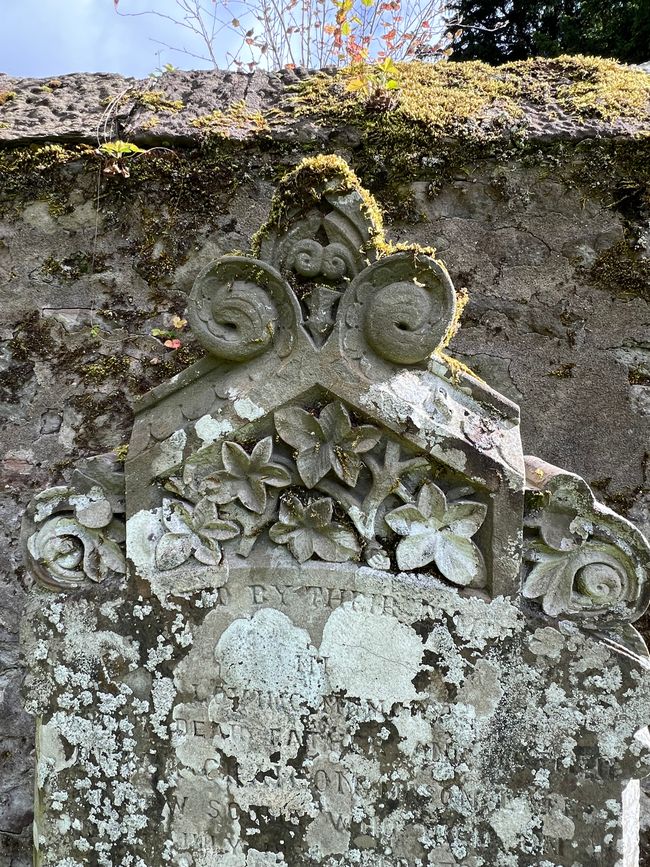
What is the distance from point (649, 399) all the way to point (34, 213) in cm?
262

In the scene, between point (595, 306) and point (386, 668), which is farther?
point (595, 306)

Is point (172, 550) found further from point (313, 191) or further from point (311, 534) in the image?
point (313, 191)

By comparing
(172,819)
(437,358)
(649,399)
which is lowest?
(172,819)

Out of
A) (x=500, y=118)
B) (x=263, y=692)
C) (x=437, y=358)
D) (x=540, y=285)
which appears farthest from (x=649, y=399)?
(x=263, y=692)

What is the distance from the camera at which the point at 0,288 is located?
3000 mm

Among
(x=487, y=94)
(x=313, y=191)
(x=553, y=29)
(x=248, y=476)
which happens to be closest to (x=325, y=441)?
(x=248, y=476)

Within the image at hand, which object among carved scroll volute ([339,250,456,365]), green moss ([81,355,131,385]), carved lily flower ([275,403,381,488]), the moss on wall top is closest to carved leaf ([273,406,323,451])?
carved lily flower ([275,403,381,488])

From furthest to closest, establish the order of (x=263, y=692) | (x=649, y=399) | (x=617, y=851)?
(x=649, y=399) < (x=263, y=692) < (x=617, y=851)

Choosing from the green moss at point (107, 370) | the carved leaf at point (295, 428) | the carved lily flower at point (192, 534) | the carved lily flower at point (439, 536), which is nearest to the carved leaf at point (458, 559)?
the carved lily flower at point (439, 536)

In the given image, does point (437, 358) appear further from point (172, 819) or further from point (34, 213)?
point (34, 213)

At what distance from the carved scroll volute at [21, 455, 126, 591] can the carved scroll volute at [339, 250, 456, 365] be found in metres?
0.75

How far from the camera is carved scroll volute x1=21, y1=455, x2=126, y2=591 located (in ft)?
5.87

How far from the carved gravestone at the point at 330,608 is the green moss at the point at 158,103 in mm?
1545

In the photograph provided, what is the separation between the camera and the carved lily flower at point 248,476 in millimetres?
1713
